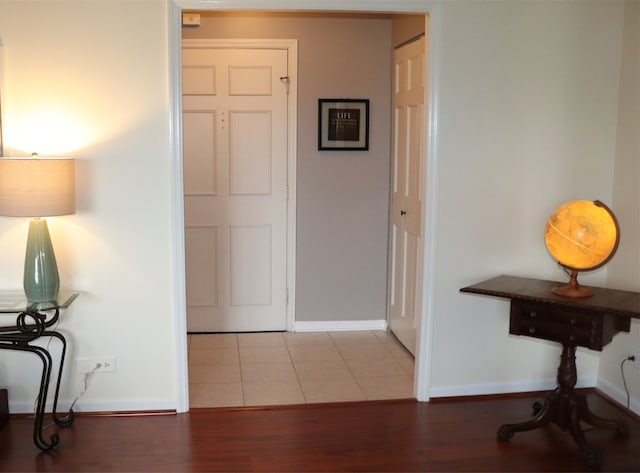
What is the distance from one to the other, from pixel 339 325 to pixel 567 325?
2.26 m

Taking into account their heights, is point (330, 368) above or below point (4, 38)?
below

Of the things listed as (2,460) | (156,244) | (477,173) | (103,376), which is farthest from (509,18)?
(2,460)

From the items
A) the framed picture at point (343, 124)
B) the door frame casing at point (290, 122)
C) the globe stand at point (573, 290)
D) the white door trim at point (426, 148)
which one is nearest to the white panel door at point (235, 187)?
the door frame casing at point (290, 122)

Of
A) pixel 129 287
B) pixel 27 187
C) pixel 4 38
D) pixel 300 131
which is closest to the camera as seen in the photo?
pixel 27 187

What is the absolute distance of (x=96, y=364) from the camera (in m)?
3.51

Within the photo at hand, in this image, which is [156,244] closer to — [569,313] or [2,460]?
[2,460]

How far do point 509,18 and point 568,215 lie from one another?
111cm

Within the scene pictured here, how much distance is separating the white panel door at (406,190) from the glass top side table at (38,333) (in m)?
2.09

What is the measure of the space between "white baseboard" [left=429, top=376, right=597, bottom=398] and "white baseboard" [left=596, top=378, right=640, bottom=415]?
67 mm

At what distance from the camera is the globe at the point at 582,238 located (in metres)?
3.06

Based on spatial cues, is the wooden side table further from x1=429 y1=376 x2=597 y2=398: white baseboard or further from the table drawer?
x1=429 y1=376 x2=597 y2=398: white baseboard

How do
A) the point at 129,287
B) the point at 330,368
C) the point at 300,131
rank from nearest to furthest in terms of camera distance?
the point at 129,287
the point at 330,368
the point at 300,131

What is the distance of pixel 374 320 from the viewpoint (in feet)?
16.8

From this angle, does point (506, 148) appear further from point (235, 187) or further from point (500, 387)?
point (235, 187)
